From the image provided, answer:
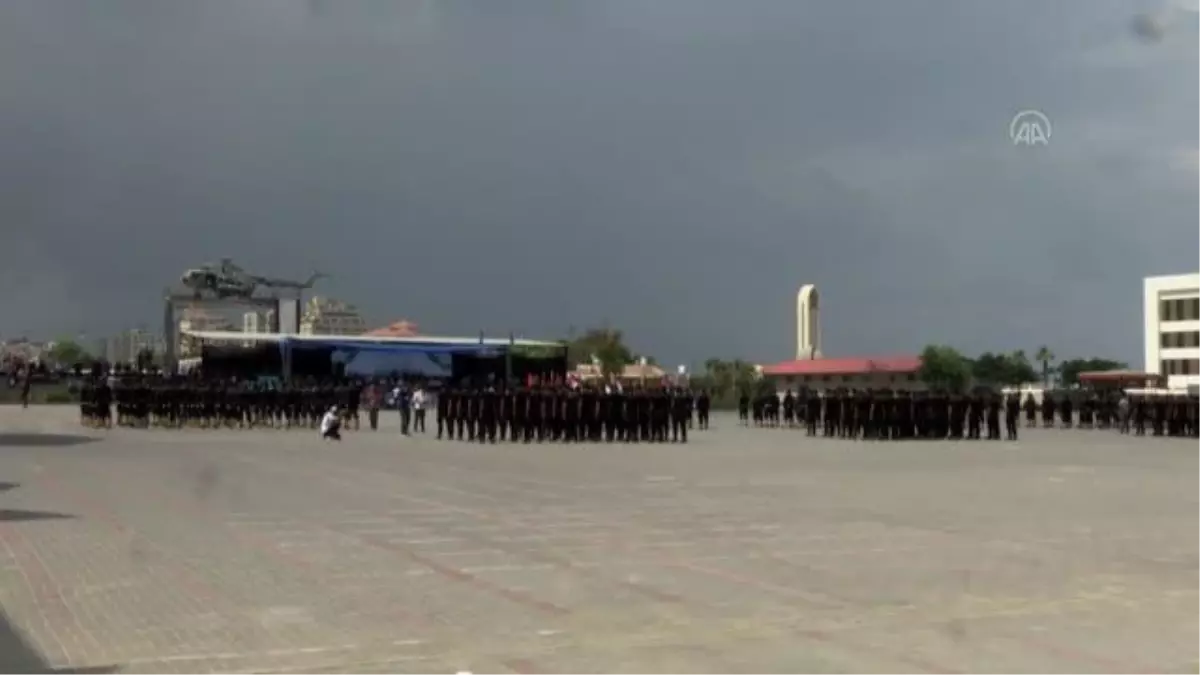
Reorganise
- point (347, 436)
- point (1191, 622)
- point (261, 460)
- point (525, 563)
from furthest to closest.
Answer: point (347, 436)
point (261, 460)
point (525, 563)
point (1191, 622)

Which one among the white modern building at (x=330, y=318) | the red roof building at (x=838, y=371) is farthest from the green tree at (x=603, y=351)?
the white modern building at (x=330, y=318)

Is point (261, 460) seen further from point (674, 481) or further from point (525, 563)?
point (525, 563)

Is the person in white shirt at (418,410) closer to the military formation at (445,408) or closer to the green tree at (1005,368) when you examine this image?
the military formation at (445,408)

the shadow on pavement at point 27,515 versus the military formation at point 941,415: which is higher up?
the military formation at point 941,415

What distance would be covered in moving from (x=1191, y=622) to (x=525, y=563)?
16.3 feet

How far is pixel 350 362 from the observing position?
62.6 metres

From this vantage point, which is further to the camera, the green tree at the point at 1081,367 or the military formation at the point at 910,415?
the green tree at the point at 1081,367

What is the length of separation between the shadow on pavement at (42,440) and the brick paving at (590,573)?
8216 millimetres

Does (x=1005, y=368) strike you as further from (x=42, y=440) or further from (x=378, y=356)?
(x=42, y=440)

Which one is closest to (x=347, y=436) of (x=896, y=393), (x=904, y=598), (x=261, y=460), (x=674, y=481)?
(x=261, y=460)

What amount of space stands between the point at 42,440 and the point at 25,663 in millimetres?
25581

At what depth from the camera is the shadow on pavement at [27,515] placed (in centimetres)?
1415

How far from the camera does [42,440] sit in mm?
31141

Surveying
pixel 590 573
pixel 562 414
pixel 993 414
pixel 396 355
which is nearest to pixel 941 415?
pixel 993 414
